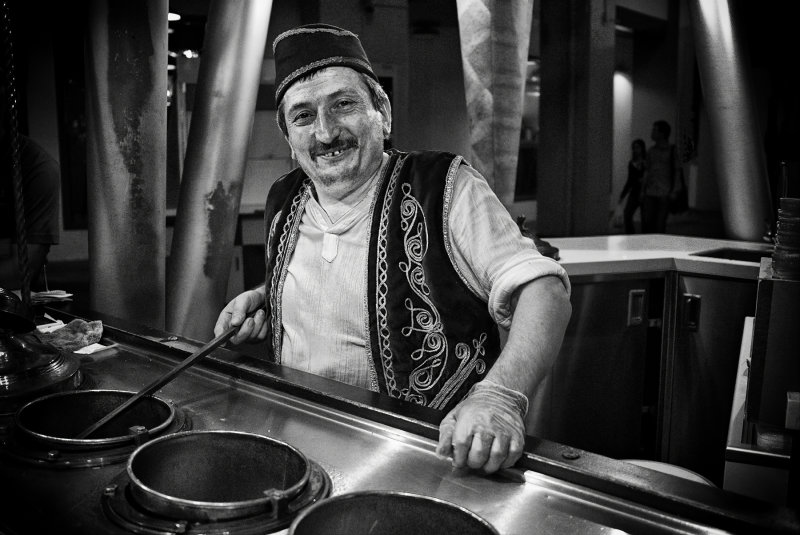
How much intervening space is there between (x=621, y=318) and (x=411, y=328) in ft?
7.56

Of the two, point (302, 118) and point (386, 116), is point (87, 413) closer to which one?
point (302, 118)

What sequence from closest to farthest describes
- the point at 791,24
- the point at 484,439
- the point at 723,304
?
the point at 484,439, the point at 723,304, the point at 791,24

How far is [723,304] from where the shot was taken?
375 centimetres

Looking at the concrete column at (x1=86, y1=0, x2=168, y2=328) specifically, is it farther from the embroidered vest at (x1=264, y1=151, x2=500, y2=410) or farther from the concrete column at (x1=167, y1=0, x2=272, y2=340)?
the embroidered vest at (x1=264, y1=151, x2=500, y2=410)

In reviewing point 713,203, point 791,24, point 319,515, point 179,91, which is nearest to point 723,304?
point 319,515

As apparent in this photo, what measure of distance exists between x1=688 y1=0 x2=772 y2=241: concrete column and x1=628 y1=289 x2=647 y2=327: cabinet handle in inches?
73.7

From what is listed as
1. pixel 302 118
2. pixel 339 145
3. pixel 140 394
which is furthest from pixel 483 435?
pixel 302 118

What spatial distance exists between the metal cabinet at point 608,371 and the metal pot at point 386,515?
2776 mm

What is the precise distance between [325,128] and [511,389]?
2.91ft

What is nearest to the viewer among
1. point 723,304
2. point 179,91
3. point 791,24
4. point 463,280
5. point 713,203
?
point 463,280

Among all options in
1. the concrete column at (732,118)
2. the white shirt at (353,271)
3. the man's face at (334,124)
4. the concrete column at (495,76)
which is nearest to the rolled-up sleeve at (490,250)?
the white shirt at (353,271)

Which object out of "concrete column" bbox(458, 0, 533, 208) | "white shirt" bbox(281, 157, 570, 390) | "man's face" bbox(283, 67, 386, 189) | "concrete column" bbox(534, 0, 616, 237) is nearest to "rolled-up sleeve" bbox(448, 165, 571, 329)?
"white shirt" bbox(281, 157, 570, 390)

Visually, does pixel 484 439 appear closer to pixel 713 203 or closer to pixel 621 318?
pixel 621 318

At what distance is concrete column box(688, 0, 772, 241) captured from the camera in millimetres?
5191
